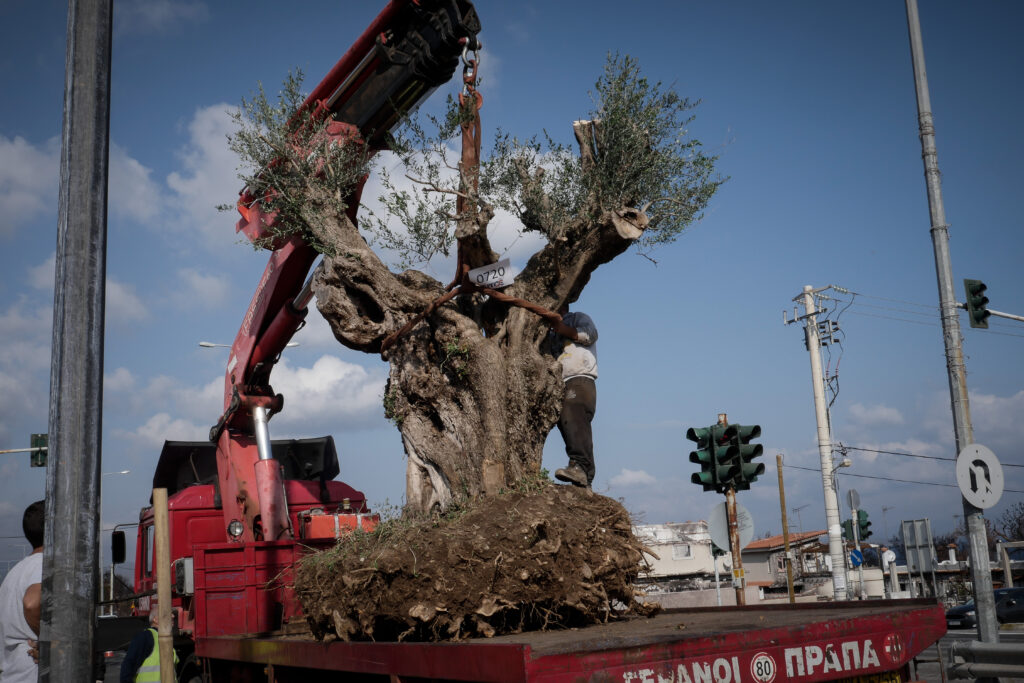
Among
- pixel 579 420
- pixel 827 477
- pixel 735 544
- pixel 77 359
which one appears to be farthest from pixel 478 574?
pixel 827 477

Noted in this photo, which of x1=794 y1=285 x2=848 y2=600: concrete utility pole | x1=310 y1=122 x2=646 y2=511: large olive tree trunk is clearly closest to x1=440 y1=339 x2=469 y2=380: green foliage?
x1=310 y1=122 x2=646 y2=511: large olive tree trunk

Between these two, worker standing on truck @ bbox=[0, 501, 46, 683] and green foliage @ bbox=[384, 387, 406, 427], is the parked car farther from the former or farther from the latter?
worker standing on truck @ bbox=[0, 501, 46, 683]

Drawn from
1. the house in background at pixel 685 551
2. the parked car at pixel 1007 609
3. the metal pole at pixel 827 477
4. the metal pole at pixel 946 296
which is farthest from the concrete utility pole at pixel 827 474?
the house in background at pixel 685 551

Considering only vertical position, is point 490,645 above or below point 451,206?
below

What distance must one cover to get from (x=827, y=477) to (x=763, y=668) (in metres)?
27.2

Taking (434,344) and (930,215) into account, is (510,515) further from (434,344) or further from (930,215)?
(930,215)

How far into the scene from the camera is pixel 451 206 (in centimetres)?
678

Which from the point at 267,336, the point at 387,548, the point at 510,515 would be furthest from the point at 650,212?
the point at 267,336

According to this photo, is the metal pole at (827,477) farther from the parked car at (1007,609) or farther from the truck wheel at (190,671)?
the truck wheel at (190,671)

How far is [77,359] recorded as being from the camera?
14.2 ft

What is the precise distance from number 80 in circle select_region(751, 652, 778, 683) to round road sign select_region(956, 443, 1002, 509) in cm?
844

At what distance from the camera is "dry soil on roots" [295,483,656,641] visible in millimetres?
4762

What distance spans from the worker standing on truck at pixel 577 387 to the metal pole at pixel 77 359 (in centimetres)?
331

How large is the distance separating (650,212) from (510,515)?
3073 mm
